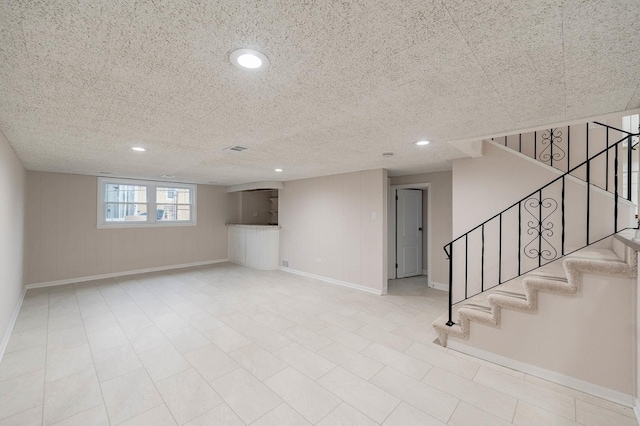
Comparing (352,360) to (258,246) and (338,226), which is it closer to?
(338,226)

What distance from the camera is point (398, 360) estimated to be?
270 centimetres

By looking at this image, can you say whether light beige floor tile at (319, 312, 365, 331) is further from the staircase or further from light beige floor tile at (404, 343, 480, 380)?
the staircase

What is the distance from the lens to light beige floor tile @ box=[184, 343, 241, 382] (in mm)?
2488

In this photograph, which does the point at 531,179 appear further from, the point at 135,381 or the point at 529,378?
the point at 135,381

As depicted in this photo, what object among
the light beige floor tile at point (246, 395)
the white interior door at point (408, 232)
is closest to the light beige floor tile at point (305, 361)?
the light beige floor tile at point (246, 395)

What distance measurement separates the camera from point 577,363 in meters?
2.31

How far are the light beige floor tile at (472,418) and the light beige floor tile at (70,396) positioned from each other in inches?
108

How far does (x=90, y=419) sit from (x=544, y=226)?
195 inches

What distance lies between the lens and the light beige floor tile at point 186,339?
9.73 ft

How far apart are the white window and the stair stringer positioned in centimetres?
682

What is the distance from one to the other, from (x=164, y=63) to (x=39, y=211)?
6073 mm

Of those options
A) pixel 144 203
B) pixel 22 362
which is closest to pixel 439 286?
pixel 22 362

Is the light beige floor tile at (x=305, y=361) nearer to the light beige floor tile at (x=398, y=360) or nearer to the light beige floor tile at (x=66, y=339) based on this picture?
the light beige floor tile at (x=398, y=360)

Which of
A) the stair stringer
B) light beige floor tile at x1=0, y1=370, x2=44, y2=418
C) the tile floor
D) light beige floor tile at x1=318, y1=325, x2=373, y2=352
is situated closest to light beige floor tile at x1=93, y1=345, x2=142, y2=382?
the tile floor
